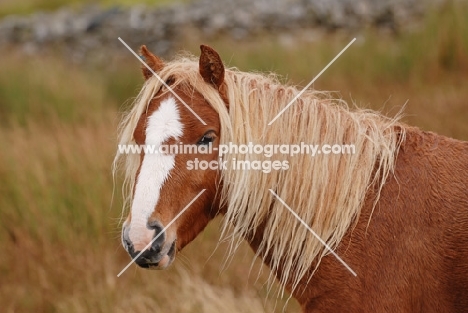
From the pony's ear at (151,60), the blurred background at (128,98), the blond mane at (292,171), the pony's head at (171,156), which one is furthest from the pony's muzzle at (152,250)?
the pony's ear at (151,60)

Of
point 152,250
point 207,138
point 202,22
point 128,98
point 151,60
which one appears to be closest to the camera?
point 152,250

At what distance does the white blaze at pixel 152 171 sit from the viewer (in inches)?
97.1

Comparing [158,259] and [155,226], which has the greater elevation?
[155,226]

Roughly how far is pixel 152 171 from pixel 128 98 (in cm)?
466

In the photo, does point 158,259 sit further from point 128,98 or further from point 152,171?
point 128,98

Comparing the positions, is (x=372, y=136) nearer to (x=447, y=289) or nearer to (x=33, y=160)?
(x=447, y=289)

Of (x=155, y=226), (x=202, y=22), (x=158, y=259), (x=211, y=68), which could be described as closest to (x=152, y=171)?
(x=155, y=226)

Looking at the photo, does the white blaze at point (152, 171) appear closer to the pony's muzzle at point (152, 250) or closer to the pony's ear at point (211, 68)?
the pony's muzzle at point (152, 250)

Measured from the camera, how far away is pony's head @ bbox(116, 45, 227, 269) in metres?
2.50

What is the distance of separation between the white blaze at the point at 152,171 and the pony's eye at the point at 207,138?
0.34ft

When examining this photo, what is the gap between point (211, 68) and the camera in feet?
9.00

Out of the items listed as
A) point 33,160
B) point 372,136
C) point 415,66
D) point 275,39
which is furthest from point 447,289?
point 275,39

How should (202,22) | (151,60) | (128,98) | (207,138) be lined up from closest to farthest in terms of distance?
(207,138) → (151,60) → (128,98) → (202,22)

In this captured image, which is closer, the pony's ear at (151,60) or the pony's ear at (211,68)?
the pony's ear at (211,68)
